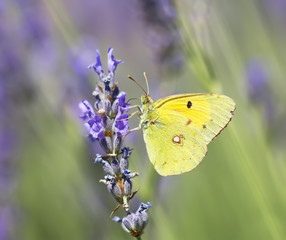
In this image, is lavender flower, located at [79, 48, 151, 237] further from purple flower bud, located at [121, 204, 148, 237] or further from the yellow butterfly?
the yellow butterfly

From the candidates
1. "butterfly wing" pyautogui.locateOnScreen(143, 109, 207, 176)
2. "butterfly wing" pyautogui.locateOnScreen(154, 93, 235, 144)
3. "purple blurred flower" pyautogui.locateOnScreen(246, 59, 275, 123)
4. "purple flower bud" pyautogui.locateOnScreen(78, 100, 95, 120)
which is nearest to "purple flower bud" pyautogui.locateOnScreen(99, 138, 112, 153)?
"purple flower bud" pyautogui.locateOnScreen(78, 100, 95, 120)

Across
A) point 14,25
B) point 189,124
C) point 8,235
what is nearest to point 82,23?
point 14,25

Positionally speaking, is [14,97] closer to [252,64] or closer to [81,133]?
[81,133]

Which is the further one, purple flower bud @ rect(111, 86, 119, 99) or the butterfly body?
the butterfly body

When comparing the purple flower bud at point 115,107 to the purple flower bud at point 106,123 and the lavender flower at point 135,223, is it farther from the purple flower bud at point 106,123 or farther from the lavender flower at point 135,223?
the lavender flower at point 135,223

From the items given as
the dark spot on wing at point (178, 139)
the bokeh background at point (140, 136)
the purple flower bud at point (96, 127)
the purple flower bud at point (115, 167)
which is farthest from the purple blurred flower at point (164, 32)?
the purple flower bud at point (115, 167)

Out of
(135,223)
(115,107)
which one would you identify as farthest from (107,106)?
(135,223)

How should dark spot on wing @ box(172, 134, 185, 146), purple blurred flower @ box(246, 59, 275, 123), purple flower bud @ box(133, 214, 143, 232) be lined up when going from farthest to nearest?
purple blurred flower @ box(246, 59, 275, 123)
dark spot on wing @ box(172, 134, 185, 146)
purple flower bud @ box(133, 214, 143, 232)

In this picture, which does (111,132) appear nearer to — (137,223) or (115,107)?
(115,107)
